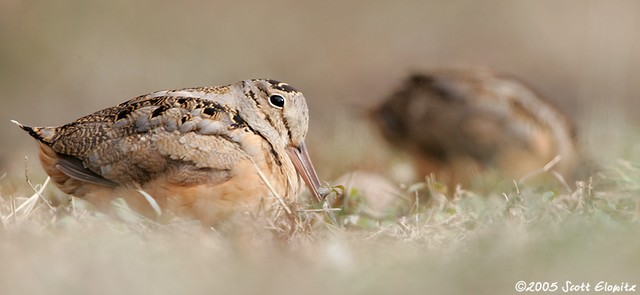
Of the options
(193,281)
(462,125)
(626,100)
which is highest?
(193,281)

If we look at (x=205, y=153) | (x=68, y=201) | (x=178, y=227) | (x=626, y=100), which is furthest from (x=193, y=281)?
(x=626, y=100)

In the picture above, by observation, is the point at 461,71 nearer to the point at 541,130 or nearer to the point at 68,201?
the point at 541,130

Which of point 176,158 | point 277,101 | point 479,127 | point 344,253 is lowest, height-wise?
point 479,127

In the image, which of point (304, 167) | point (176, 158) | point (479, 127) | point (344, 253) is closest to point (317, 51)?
point (479, 127)

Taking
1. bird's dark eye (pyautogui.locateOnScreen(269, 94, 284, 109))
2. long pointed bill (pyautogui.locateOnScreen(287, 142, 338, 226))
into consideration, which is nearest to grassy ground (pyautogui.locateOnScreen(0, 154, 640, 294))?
long pointed bill (pyautogui.locateOnScreen(287, 142, 338, 226))

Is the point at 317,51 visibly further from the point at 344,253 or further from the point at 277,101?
the point at 344,253

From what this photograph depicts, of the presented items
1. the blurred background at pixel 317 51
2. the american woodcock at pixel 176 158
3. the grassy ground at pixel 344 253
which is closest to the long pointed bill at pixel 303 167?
the american woodcock at pixel 176 158
